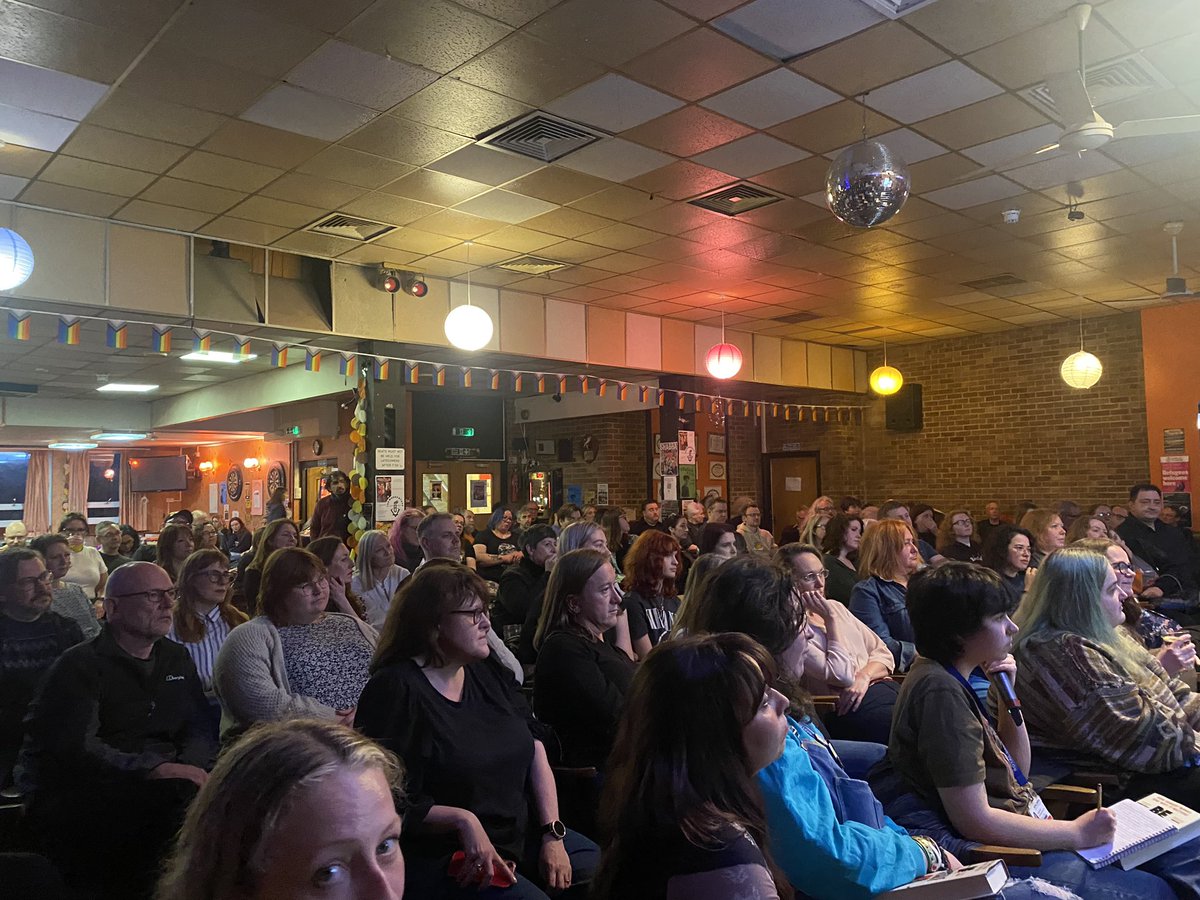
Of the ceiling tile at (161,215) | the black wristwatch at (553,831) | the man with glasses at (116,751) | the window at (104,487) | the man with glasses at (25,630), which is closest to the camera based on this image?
the black wristwatch at (553,831)

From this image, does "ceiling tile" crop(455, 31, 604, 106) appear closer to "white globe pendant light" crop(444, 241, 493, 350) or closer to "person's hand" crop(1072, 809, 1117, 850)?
Answer: "white globe pendant light" crop(444, 241, 493, 350)

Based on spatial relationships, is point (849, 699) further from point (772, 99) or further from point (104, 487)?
point (104, 487)

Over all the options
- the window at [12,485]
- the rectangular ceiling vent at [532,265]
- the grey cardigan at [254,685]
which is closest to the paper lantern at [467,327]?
the rectangular ceiling vent at [532,265]

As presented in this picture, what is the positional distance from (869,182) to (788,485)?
952cm

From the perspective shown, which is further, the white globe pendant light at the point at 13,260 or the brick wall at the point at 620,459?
the brick wall at the point at 620,459

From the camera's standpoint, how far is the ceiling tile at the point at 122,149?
4590 millimetres

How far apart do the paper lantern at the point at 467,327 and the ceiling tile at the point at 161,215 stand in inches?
71.1

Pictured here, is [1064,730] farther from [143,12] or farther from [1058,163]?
[143,12]

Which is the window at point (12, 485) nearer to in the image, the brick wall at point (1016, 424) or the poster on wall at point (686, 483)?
the poster on wall at point (686, 483)

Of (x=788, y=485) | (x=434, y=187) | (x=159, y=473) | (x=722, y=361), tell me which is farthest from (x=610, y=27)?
(x=159, y=473)

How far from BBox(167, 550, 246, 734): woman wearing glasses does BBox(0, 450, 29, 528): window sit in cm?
1758

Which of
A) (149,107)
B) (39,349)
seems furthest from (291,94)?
(39,349)

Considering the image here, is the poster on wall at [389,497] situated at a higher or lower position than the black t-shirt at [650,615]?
higher

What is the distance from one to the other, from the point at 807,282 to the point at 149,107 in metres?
5.65
